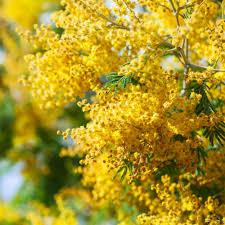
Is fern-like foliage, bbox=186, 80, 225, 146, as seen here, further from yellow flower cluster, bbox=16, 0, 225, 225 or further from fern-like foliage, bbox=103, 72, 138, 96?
fern-like foliage, bbox=103, 72, 138, 96

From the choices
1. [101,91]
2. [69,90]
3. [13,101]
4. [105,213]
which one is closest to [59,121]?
[13,101]

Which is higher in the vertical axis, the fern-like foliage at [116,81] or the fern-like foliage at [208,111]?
the fern-like foliage at [116,81]

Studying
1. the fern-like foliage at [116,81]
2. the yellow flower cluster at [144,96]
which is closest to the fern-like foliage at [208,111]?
the yellow flower cluster at [144,96]

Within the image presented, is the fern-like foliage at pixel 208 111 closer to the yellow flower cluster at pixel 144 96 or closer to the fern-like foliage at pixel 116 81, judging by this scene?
the yellow flower cluster at pixel 144 96

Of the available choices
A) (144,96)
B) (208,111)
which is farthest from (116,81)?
(208,111)

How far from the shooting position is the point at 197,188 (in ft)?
3.37

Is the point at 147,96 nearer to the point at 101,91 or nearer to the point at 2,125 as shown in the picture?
the point at 101,91

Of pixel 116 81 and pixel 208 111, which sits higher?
pixel 116 81

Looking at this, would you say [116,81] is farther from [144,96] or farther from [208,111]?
[208,111]

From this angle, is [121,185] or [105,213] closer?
[121,185]

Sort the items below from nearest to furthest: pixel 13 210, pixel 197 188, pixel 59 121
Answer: pixel 197 188 → pixel 13 210 → pixel 59 121

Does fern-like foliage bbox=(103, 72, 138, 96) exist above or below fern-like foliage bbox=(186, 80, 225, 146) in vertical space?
above

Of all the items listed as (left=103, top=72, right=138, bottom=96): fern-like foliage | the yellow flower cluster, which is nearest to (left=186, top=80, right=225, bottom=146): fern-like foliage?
the yellow flower cluster

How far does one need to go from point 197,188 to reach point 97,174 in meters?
0.36
